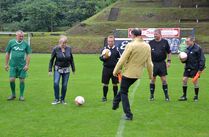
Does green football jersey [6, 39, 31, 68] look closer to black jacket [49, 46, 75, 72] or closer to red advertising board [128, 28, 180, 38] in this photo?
black jacket [49, 46, 75, 72]

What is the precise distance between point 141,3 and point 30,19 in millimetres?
30865

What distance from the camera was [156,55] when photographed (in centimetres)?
1444

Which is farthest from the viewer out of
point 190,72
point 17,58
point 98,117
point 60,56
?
point 190,72

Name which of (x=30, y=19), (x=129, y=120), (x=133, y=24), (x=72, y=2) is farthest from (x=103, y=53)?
(x=72, y=2)

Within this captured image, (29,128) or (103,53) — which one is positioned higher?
(103,53)

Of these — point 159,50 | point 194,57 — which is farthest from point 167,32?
point 159,50

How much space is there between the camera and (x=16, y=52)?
14492 millimetres

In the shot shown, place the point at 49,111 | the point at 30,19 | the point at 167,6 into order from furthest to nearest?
the point at 30,19
the point at 167,6
the point at 49,111

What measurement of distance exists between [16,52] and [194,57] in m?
5.49

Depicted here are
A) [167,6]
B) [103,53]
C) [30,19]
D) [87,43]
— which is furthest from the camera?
[30,19]

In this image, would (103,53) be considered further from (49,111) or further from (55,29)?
(55,29)

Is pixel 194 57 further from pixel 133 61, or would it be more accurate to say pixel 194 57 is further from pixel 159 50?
pixel 133 61

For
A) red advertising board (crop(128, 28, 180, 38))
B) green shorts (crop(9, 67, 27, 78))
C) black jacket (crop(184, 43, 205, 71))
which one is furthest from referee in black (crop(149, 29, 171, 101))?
red advertising board (crop(128, 28, 180, 38))

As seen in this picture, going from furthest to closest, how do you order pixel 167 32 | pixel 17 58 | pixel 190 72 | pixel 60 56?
pixel 167 32 → pixel 190 72 → pixel 17 58 → pixel 60 56
